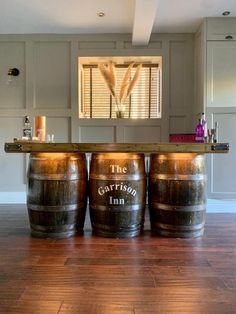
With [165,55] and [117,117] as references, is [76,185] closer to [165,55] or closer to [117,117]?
[117,117]

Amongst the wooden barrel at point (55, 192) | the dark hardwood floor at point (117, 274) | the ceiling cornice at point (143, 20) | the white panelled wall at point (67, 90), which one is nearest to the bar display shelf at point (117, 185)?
the wooden barrel at point (55, 192)

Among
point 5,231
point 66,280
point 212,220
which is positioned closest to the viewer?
point 66,280

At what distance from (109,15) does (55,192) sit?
2.42m

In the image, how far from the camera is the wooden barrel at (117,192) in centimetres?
258

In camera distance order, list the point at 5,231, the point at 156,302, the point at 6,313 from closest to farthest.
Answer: the point at 6,313 → the point at 156,302 → the point at 5,231

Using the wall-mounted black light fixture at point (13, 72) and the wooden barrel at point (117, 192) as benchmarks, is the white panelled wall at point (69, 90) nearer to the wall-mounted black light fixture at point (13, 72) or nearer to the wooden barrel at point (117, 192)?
the wall-mounted black light fixture at point (13, 72)

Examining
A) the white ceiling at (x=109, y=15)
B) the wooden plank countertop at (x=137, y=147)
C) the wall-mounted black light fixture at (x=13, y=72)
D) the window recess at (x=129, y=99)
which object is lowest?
the wooden plank countertop at (x=137, y=147)

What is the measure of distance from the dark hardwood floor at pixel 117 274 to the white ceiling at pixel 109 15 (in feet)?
7.75

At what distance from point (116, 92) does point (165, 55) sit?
2.84 ft

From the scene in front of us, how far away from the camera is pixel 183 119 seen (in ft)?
14.7

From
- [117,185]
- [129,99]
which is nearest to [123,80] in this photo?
[129,99]

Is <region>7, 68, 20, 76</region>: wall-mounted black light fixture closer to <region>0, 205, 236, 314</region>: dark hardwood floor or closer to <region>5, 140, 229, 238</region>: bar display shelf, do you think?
<region>5, 140, 229, 238</region>: bar display shelf

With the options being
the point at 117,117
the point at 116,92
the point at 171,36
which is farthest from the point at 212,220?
the point at 171,36

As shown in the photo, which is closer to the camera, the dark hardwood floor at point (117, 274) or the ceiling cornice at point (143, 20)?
the dark hardwood floor at point (117, 274)
